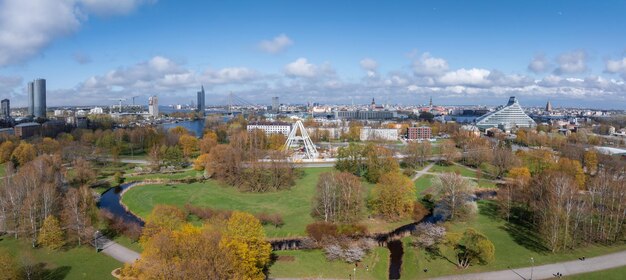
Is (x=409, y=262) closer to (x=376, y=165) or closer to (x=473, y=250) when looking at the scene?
(x=473, y=250)

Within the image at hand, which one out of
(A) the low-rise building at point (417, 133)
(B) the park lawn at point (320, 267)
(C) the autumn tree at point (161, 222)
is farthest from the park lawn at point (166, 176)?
(A) the low-rise building at point (417, 133)

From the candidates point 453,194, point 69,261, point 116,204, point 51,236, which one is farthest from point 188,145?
point 453,194

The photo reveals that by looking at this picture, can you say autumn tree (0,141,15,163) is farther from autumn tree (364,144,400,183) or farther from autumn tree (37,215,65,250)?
autumn tree (364,144,400,183)

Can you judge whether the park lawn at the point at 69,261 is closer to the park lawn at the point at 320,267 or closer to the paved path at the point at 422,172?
the park lawn at the point at 320,267

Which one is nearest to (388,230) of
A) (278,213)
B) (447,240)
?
(447,240)

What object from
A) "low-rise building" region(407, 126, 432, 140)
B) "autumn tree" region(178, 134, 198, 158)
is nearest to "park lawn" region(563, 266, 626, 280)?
"autumn tree" region(178, 134, 198, 158)

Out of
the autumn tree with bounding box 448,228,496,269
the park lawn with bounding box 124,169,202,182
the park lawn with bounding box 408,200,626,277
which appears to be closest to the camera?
the autumn tree with bounding box 448,228,496,269
